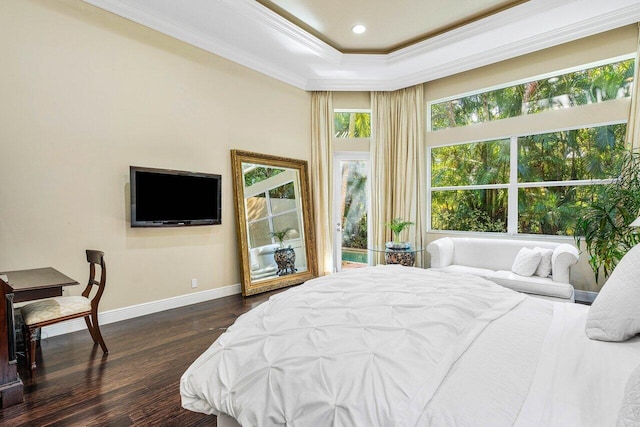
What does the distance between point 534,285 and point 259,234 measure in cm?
354

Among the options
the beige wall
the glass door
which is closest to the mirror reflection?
the beige wall

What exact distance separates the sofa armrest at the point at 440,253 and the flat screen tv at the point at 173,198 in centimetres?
297

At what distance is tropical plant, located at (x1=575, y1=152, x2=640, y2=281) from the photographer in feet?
10.8

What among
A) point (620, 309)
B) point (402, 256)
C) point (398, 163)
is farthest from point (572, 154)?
point (620, 309)

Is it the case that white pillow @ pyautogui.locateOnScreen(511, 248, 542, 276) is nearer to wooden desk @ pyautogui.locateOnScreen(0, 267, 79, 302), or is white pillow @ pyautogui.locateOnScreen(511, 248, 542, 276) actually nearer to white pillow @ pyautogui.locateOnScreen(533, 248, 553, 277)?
white pillow @ pyautogui.locateOnScreen(533, 248, 553, 277)

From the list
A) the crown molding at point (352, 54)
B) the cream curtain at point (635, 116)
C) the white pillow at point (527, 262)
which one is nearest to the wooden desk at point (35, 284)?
the crown molding at point (352, 54)

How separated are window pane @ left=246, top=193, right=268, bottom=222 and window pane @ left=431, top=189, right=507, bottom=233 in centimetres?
285

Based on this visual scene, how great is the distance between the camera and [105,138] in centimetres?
336

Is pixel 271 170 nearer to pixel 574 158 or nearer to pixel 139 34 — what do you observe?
pixel 139 34

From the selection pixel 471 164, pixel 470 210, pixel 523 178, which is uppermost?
pixel 471 164

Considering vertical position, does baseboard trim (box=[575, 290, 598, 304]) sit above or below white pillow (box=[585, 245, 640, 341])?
below

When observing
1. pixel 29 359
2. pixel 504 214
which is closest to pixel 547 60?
pixel 504 214

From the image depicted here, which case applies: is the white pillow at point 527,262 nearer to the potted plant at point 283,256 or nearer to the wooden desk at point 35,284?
the potted plant at point 283,256

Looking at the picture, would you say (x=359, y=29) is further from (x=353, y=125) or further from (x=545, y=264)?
(x=545, y=264)
